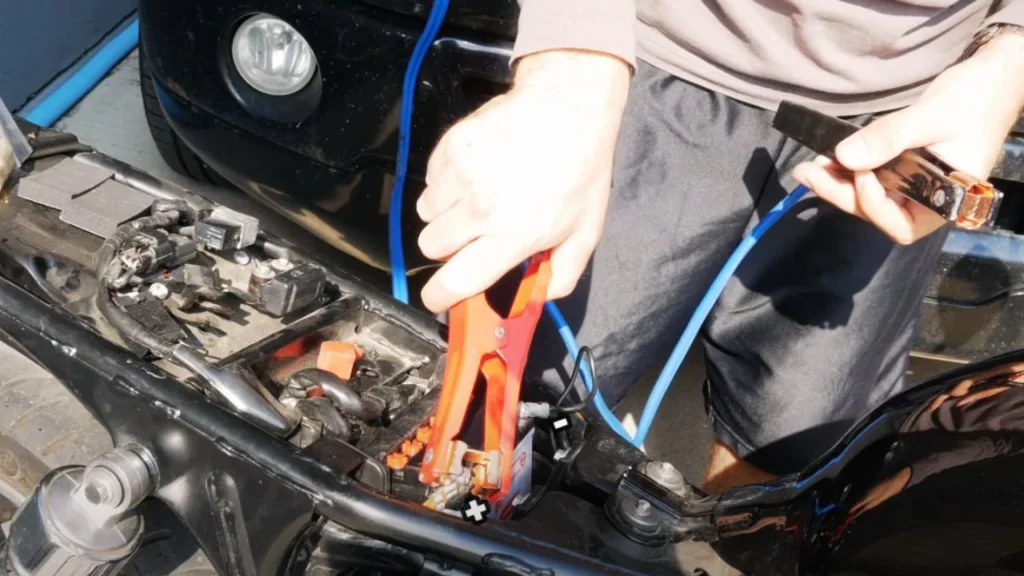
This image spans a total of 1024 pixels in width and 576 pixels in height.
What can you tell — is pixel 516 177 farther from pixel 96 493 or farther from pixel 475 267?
pixel 96 493

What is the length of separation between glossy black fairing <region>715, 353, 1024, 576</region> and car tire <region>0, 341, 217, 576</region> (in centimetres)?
67

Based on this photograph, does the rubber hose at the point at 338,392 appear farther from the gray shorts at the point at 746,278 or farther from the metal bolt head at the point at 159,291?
the gray shorts at the point at 746,278

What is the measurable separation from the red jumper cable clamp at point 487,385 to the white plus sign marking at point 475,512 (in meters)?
0.04

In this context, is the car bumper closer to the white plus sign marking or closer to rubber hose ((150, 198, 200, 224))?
rubber hose ((150, 198, 200, 224))

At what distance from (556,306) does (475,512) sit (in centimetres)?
48

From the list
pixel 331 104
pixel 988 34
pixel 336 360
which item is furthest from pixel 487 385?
pixel 988 34

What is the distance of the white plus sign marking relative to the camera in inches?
34.2

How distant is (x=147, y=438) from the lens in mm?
904

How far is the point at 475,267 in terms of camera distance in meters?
0.78

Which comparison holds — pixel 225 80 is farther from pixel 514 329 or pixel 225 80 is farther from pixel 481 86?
pixel 514 329

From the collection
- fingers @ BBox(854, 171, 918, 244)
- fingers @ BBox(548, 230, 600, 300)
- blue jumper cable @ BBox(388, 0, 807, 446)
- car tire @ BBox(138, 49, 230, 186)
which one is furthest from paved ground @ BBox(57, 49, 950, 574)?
fingers @ BBox(548, 230, 600, 300)

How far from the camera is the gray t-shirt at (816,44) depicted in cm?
112

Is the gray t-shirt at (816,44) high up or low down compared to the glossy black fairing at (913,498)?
up

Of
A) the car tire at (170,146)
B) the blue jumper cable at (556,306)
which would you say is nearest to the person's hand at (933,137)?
the blue jumper cable at (556,306)
